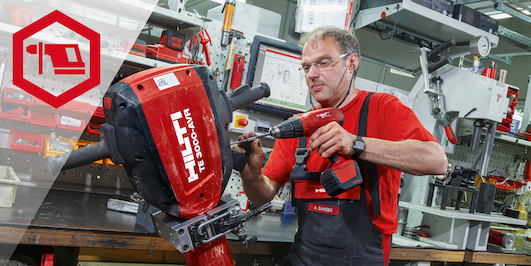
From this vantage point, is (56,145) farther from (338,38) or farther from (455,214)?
(455,214)

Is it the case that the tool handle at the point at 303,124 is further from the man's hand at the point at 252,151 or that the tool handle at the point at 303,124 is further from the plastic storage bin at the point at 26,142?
the plastic storage bin at the point at 26,142

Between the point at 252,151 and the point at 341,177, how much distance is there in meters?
0.33

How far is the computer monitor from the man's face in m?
1.04

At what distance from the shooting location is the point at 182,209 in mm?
895

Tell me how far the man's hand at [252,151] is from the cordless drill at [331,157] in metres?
0.14

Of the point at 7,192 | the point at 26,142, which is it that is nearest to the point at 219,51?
the point at 26,142

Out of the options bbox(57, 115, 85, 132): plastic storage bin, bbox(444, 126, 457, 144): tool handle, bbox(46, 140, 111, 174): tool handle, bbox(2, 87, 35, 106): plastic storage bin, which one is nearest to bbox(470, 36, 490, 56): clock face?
bbox(444, 126, 457, 144): tool handle

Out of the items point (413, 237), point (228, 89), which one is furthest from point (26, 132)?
point (413, 237)

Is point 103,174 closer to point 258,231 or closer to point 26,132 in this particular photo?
point 26,132

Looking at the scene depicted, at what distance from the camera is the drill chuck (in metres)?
1.11

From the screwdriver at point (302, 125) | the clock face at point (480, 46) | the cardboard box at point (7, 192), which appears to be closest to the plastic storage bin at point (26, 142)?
the cardboard box at point (7, 192)

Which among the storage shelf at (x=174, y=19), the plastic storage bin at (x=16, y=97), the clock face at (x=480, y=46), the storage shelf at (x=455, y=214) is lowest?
the storage shelf at (x=455, y=214)

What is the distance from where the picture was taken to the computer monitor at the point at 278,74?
2.46 metres

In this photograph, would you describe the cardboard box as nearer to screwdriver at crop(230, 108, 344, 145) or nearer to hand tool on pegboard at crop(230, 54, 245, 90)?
screwdriver at crop(230, 108, 344, 145)
